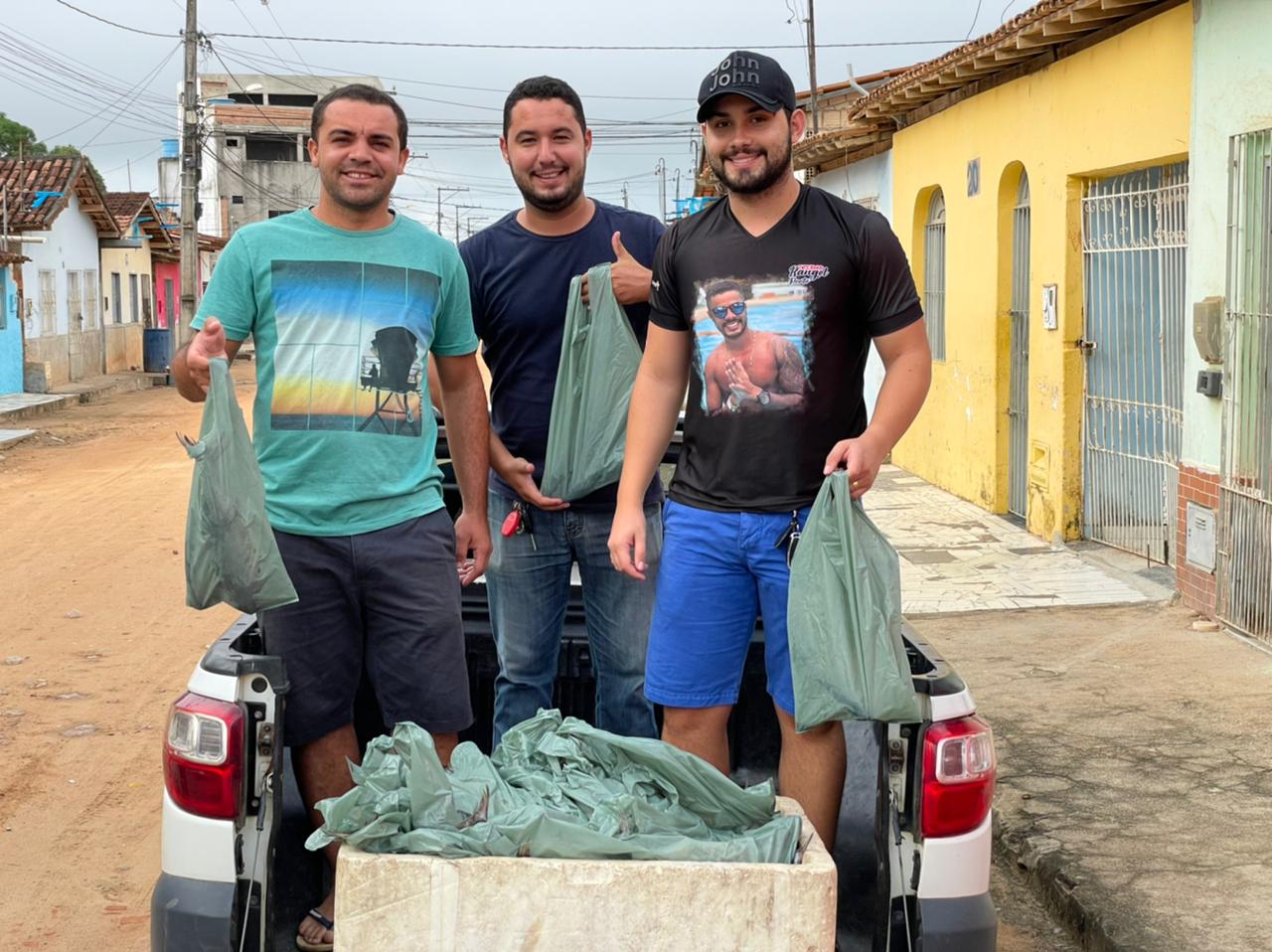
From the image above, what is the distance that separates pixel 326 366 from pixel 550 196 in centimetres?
90

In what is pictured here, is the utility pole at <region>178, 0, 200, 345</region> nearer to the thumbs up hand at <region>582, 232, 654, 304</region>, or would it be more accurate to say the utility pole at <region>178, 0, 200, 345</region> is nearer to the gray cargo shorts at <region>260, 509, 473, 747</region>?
the thumbs up hand at <region>582, 232, 654, 304</region>

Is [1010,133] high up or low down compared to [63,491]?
up

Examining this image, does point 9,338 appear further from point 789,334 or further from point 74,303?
point 789,334

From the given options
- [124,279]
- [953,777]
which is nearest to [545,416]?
[953,777]

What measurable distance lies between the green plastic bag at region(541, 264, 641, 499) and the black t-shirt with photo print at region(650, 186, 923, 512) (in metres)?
0.51

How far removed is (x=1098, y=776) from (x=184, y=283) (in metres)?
30.4

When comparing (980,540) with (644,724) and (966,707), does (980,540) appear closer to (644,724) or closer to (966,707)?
(644,724)

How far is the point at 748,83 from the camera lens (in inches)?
134

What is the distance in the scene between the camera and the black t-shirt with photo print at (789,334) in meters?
3.42

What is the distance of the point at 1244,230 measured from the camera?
24.6ft

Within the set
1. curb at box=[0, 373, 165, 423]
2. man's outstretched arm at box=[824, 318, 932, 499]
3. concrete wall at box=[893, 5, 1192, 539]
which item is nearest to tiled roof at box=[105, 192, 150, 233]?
curb at box=[0, 373, 165, 423]

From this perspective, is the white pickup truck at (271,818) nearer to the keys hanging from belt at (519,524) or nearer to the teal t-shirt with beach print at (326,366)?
the teal t-shirt with beach print at (326,366)

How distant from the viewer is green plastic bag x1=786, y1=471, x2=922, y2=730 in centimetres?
293

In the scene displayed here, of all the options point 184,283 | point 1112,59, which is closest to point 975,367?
point 1112,59
